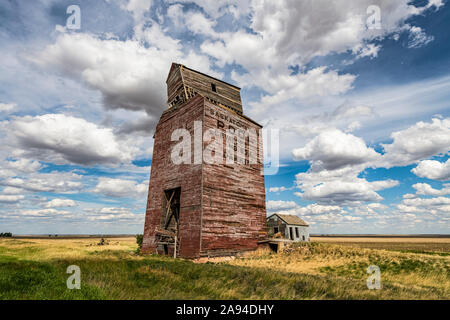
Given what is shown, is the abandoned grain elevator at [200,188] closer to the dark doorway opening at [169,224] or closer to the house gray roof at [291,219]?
the dark doorway opening at [169,224]

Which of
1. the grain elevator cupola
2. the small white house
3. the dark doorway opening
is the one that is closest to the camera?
the dark doorway opening

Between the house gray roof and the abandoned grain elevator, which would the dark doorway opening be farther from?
the house gray roof

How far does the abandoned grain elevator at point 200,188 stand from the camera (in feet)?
59.0

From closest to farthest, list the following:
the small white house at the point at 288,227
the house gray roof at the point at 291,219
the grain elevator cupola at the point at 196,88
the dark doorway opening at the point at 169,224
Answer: the dark doorway opening at the point at 169,224 → the grain elevator cupola at the point at 196,88 → the small white house at the point at 288,227 → the house gray roof at the point at 291,219

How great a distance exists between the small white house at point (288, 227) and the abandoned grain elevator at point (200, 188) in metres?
22.2

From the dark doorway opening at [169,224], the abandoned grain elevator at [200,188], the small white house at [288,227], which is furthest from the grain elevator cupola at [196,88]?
the small white house at [288,227]

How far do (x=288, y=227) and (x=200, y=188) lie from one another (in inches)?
1178

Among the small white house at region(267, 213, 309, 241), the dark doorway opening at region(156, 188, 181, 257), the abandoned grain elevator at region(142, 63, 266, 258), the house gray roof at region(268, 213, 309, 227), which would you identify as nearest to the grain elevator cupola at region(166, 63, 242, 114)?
the abandoned grain elevator at region(142, 63, 266, 258)

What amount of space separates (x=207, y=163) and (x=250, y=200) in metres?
5.97

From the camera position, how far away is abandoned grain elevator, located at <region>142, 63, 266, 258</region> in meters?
18.0

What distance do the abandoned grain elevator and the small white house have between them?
72.7ft

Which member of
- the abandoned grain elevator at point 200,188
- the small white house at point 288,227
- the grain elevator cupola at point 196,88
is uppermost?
the grain elevator cupola at point 196,88
